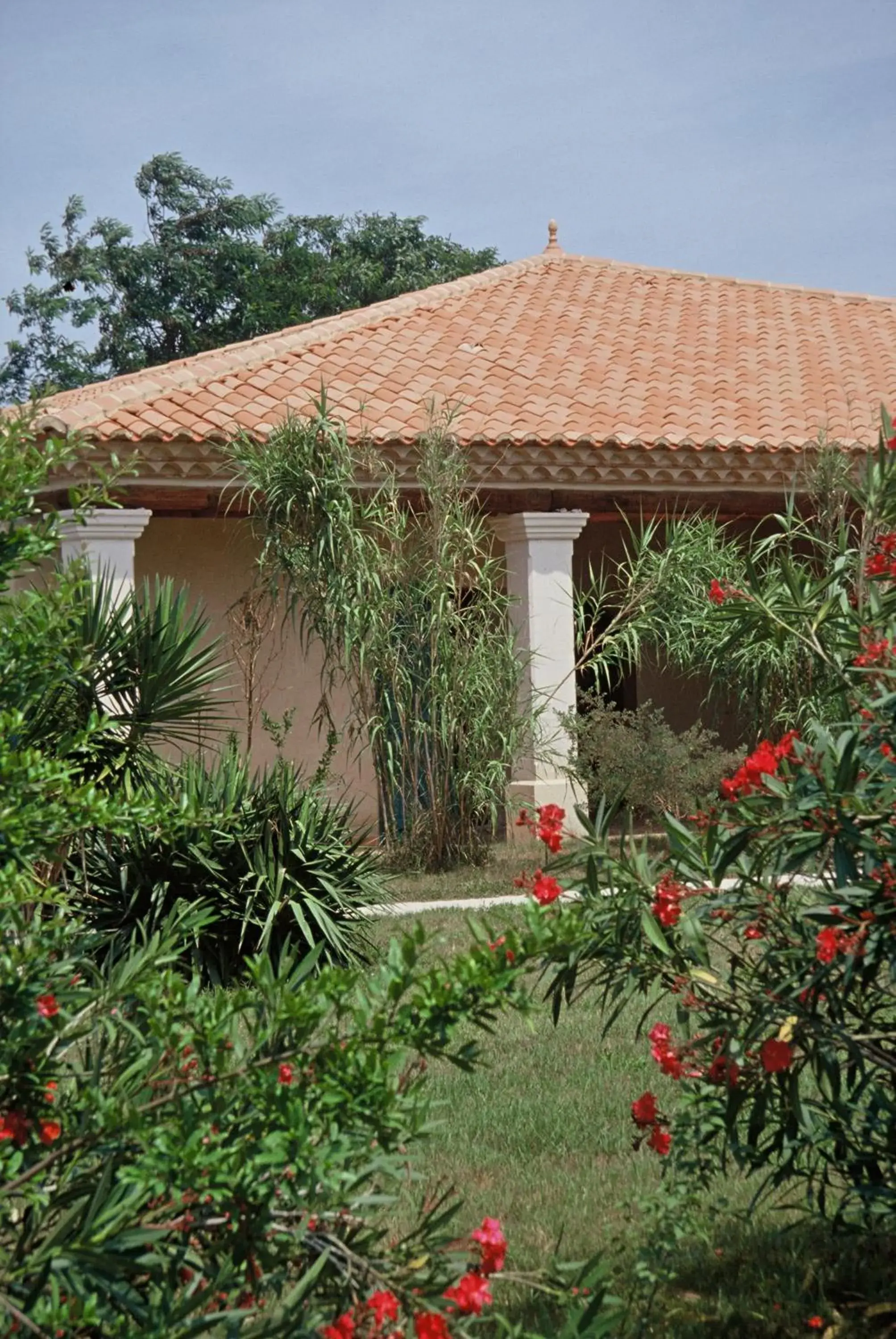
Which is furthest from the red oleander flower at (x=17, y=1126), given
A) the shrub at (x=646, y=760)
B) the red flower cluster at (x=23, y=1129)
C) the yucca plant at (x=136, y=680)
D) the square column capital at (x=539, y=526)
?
the square column capital at (x=539, y=526)

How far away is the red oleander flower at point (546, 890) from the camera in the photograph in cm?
256

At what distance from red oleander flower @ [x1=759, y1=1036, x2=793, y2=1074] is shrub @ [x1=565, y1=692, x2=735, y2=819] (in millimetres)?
6902

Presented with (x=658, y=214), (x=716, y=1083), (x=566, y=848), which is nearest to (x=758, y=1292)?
(x=716, y=1083)

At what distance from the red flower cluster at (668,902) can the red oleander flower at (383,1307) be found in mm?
923

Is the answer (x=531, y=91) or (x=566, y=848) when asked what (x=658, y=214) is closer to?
(x=531, y=91)

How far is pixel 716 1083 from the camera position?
9.83 ft

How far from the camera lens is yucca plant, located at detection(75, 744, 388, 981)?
661 centimetres

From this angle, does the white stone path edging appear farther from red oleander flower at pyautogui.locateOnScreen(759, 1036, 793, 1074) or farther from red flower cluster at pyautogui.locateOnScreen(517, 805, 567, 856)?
red oleander flower at pyautogui.locateOnScreen(759, 1036, 793, 1074)

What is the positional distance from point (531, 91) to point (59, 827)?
1223 cm

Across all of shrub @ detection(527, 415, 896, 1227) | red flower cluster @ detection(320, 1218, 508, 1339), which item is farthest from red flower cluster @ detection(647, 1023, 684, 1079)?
red flower cluster @ detection(320, 1218, 508, 1339)

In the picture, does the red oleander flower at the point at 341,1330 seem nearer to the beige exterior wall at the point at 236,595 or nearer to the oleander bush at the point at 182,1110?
the oleander bush at the point at 182,1110

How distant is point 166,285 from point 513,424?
19.1m

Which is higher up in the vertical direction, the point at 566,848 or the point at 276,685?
the point at 276,685

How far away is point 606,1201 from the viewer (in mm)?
4133
